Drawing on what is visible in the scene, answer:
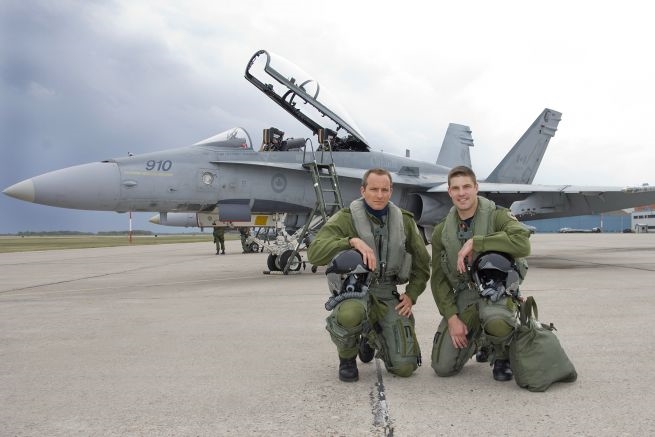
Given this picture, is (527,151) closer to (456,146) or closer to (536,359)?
(456,146)

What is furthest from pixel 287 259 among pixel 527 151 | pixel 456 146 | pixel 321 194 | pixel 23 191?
pixel 456 146

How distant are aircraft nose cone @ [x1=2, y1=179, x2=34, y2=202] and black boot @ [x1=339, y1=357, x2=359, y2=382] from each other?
6358 mm

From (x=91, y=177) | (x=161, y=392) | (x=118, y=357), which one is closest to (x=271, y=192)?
(x=91, y=177)

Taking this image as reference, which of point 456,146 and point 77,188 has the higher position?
point 456,146

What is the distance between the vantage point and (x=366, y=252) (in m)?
2.89

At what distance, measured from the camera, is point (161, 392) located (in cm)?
273

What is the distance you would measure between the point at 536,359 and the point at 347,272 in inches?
44.1

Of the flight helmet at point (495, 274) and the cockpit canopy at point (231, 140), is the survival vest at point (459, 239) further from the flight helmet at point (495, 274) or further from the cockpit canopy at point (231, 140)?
the cockpit canopy at point (231, 140)

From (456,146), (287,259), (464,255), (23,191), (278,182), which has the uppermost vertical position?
(456,146)

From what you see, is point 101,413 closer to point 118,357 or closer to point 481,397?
point 118,357

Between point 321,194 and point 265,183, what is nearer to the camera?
point 321,194

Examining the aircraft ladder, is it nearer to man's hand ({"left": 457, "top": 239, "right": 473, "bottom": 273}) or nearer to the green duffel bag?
man's hand ({"left": 457, "top": 239, "right": 473, "bottom": 273})

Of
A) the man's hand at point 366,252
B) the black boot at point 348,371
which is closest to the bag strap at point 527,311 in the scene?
the man's hand at point 366,252

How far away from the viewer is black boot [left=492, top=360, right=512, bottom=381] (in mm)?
2904
